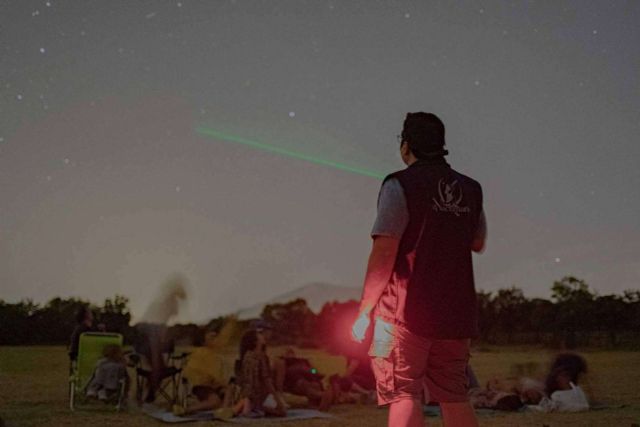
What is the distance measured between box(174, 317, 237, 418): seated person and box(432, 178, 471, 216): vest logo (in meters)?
5.51

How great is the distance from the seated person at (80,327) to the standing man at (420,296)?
700 centimetres

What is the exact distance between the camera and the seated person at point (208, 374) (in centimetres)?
787

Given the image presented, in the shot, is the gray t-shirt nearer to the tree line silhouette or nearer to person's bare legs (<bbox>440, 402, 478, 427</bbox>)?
person's bare legs (<bbox>440, 402, 478, 427</bbox>)

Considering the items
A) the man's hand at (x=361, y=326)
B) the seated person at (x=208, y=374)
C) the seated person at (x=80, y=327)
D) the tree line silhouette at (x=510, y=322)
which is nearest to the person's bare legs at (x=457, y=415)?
the man's hand at (x=361, y=326)

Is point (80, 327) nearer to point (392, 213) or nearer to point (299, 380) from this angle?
point (299, 380)

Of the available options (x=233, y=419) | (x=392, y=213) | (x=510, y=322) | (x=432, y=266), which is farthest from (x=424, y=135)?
(x=510, y=322)

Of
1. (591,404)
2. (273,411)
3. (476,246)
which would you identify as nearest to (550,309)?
(591,404)

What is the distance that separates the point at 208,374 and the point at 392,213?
19.2 feet

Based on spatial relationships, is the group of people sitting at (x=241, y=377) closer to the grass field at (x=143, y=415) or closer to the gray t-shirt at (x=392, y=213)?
the grass field at (x=143, y=415)

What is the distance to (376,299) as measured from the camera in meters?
2.66

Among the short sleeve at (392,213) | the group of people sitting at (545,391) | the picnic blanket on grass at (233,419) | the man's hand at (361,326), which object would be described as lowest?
the picnic blanket on grass at (233,419)

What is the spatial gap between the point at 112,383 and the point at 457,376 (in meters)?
6.38

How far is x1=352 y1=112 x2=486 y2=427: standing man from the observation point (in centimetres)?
262

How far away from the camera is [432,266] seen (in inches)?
106
